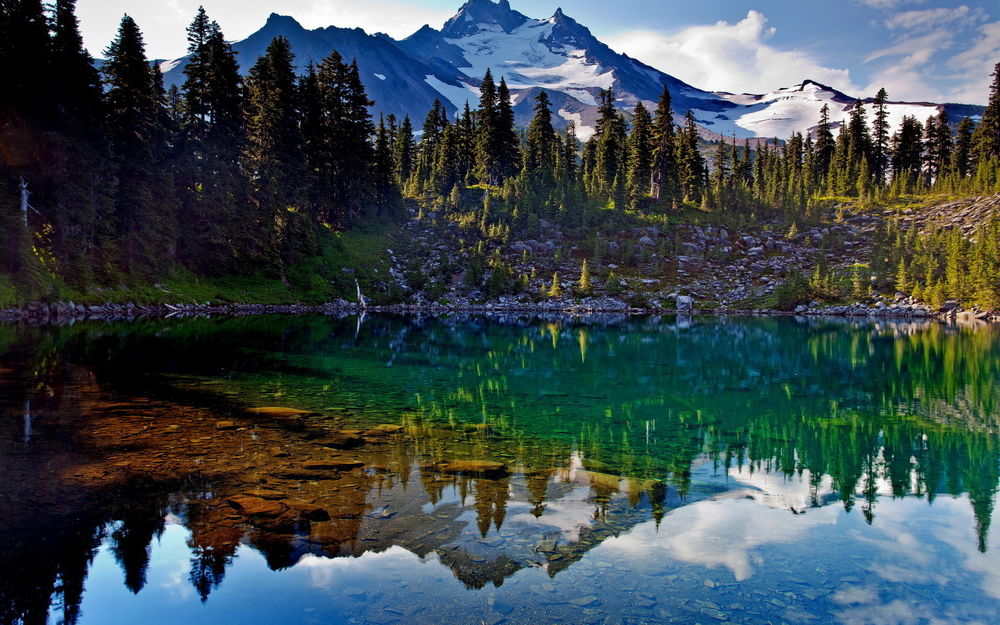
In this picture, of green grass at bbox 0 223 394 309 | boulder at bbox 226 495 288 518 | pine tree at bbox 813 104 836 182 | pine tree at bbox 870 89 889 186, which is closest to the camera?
boulder at bbox 226 495 288 518

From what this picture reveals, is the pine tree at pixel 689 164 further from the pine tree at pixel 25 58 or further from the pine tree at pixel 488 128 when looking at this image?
the pine tree at pixel 25 58

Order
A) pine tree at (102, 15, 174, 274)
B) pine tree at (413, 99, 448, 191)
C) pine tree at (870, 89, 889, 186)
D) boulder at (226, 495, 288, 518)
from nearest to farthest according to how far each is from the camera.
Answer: boulder at (226, 495, 288, 518), pine tree at (102, 15, 174, 274), pine tree at (413, 99, 448, 191), pine tree at (870, 89, 889, 186)

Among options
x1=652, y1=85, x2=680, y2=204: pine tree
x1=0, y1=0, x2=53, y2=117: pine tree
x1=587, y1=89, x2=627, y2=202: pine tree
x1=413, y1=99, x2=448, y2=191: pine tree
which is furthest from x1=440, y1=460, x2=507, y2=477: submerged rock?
x1=652, y1=85, x2=680, y2=204: pine tree

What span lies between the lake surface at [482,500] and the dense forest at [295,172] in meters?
29.8

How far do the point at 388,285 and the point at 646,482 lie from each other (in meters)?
62.2

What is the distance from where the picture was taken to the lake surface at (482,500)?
257 inches

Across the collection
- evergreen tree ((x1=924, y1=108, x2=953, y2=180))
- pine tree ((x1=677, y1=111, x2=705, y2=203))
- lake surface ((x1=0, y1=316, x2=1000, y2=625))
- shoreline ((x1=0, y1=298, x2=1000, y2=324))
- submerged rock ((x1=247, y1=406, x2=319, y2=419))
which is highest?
evergreen tree ((x1=924, y1=108, x2=953, y2=180))

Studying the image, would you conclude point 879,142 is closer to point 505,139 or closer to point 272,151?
point 505,139

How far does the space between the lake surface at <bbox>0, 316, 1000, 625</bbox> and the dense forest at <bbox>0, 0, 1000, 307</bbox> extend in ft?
97.7

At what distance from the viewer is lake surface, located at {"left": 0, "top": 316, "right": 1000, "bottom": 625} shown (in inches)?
257

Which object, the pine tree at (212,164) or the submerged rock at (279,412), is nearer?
the submerged rock at (279,412)

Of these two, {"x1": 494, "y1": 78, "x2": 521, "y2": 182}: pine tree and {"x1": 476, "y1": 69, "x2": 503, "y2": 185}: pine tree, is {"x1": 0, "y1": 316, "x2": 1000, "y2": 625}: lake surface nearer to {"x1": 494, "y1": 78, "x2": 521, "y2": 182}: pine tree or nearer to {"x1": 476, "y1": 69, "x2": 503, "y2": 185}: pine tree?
{"x1": 476, "y1": 69, "x2": 503, "y2": 185}: pine tree

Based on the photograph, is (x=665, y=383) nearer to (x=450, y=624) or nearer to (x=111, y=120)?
(x=450, y=624)

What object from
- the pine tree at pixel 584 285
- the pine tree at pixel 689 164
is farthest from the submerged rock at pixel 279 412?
the pine tree at pixel 689 164
